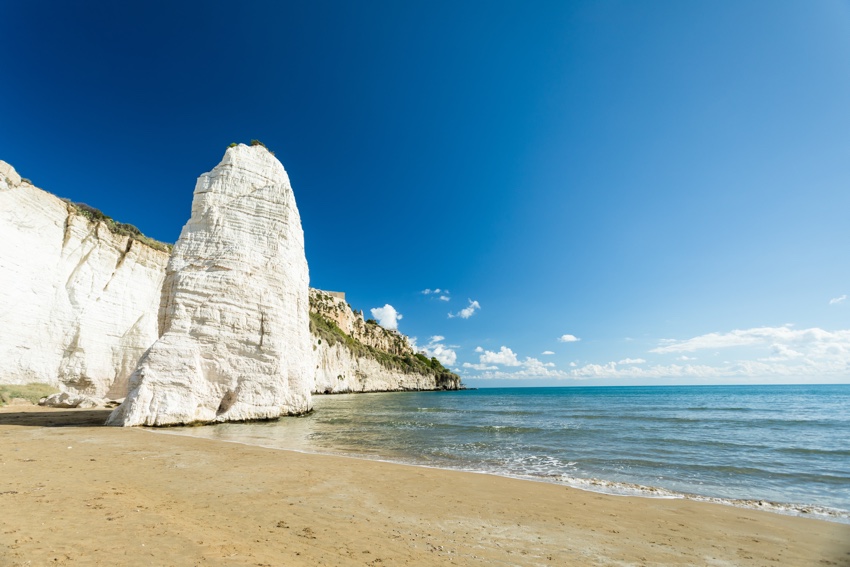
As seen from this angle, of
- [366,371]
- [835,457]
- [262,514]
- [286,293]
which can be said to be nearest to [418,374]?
[366,371]

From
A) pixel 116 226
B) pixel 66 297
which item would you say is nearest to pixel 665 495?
pixel 66 297

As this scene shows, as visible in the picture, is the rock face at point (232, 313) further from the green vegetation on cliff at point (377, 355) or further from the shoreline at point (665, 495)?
the green vegetation on cliff at point (377, 355)

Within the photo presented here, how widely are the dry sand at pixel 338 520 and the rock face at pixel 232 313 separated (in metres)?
6.07

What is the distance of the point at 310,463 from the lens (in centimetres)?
845

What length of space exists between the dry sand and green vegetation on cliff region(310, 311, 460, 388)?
4346 centimetres

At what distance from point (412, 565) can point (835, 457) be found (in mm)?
15044

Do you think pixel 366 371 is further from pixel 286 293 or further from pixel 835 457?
pixel 835 457

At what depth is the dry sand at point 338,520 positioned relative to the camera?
3.75m

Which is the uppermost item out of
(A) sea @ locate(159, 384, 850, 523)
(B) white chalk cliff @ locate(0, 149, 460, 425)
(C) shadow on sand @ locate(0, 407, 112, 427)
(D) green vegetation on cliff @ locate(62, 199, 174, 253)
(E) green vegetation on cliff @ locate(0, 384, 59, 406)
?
(D) green vegetation on cliff @ locate(62, 199, 174, 253)

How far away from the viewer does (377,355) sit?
77500 millimetres

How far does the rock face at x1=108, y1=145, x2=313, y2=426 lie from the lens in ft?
46.6

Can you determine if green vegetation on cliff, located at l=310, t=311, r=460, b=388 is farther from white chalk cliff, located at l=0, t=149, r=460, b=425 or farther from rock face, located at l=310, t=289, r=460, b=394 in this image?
white chalk cliff, located at l=0, t=149, r=460, b=425

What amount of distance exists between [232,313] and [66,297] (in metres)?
14.2

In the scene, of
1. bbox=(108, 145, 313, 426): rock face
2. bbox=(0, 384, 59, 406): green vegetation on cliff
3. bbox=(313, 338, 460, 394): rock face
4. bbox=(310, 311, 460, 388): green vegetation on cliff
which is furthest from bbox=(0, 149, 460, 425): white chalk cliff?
bbox=(313, 338, 460, 394): rock face
